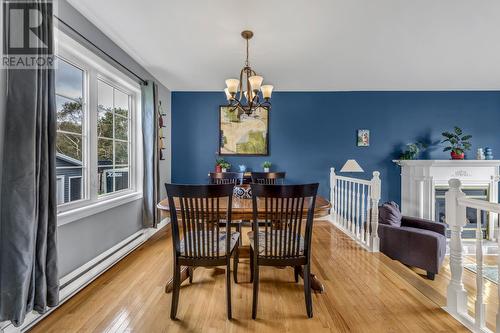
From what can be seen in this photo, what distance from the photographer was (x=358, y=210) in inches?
129

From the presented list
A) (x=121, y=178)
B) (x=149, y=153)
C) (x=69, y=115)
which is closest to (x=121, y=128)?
(x=149, y=153)

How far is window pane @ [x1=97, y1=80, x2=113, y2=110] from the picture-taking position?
2.79 meters

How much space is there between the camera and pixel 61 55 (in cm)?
215

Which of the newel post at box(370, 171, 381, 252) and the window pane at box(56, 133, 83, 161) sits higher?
the window pane at box(56, 133, 83, 161)

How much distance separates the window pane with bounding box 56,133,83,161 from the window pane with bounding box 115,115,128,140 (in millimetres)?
738

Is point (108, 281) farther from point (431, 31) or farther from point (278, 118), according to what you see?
point (431, 31)

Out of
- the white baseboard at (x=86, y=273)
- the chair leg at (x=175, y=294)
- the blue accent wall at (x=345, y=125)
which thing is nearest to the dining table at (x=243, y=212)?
the chair leg at (x=175, y=294)

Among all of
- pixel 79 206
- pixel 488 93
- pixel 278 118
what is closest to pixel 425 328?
pixel 79 206

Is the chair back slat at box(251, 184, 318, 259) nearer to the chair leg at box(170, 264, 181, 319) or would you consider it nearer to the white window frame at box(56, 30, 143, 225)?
the chair leg at box(170, 264, 181, 319)

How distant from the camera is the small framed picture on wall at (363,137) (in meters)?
4.66

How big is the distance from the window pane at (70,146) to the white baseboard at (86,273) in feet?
3.25

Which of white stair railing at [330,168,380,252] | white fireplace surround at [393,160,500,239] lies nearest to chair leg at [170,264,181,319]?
white stair railing at [330,168,380,252]

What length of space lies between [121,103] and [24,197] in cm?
207

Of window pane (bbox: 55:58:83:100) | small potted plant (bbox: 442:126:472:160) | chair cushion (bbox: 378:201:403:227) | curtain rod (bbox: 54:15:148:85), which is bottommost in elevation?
chair cushion (bbox: 378:201:403:227)
